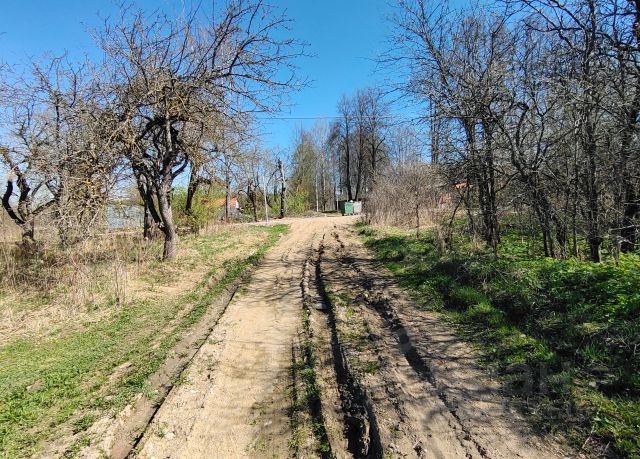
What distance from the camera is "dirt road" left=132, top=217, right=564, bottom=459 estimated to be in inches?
117

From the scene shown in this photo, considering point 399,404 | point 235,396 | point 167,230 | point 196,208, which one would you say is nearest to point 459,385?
point 399,404

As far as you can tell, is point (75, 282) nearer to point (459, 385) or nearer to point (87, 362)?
point (87, 362)

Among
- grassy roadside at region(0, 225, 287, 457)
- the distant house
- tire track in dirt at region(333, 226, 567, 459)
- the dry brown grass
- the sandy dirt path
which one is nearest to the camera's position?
tire track in dirt at region(333, 226, 567, 459)

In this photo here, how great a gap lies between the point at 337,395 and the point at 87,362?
3.55 m

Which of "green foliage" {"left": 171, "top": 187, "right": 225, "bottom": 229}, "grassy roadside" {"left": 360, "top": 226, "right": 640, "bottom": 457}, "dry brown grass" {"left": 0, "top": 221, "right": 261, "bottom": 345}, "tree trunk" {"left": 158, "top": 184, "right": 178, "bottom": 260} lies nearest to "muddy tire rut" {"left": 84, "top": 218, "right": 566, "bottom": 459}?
"grassy roadside" {"left": 360, "top": 226, "right": 640, "bottom": 457}

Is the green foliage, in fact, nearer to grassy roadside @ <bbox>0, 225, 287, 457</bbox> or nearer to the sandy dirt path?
grassy roadside @ <bbox>0, 225, 287, 457</bbox>

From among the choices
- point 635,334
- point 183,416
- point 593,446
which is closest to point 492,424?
point 593,446

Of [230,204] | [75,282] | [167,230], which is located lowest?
[75,282]

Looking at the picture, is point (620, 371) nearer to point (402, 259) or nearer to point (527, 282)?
point (527, 282)

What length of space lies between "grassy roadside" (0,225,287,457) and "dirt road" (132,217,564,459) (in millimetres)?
728

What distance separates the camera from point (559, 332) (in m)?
4.46

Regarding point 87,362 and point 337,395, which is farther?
point 87,362

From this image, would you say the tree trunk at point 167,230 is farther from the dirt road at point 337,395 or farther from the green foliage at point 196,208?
the green foliage at point 196,208

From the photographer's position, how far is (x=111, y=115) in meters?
8.80
